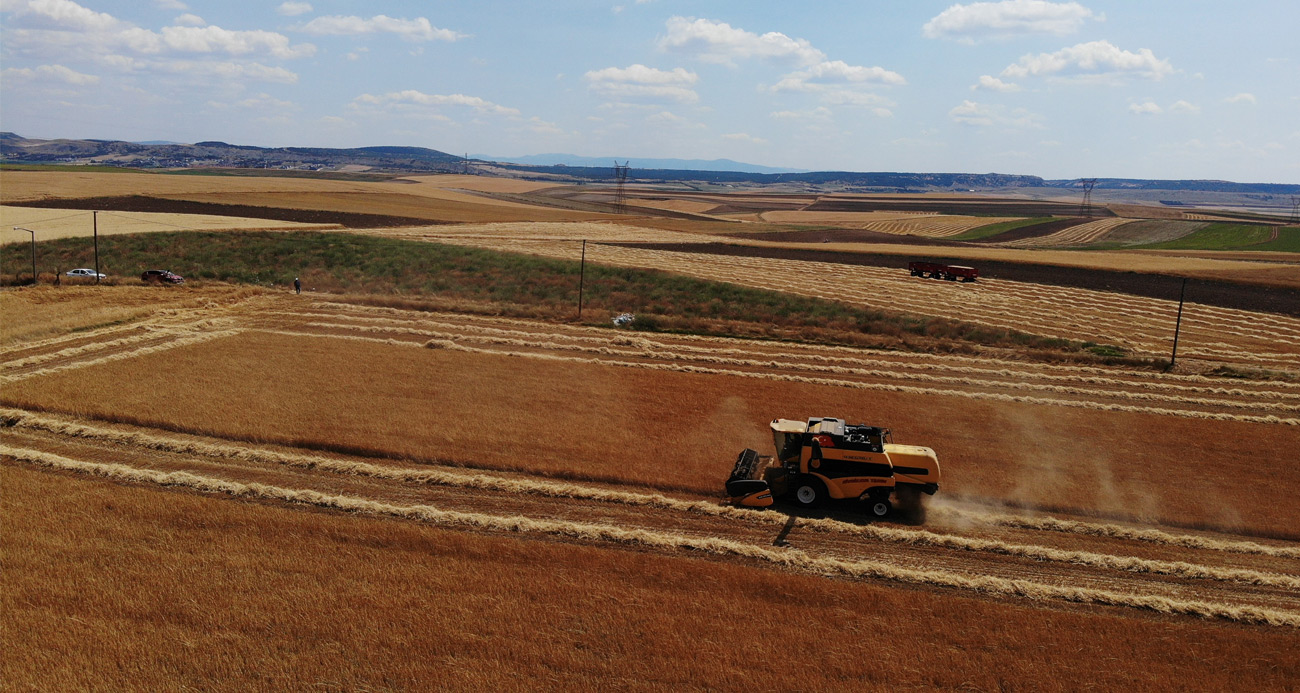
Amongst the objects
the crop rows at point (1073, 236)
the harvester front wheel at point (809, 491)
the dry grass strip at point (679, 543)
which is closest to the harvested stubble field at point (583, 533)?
the dry grass strip at point (679, 543)

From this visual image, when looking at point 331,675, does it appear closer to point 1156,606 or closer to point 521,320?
point 1156,606

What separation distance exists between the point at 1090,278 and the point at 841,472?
197 ft

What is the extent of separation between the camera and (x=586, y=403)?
28.9 meters

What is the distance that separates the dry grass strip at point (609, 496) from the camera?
695 inches

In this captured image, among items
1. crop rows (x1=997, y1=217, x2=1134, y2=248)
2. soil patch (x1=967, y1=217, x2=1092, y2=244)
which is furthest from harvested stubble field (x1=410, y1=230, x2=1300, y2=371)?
soil patch (x1=967, y1=217, x2=1092, y2=244)

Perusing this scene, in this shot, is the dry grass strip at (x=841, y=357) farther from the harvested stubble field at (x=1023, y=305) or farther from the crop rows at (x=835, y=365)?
the harvested stubble field at (x=1023, y=305)

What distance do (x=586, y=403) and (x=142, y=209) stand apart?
85.1 m

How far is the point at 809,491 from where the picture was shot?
19.7 metres

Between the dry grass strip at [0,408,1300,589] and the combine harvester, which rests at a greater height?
the combine harvester

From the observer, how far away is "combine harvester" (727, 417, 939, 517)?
19.2m

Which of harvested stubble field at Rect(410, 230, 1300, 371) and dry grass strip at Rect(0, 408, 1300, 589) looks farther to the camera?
harvested stubble field at Rect(410, 230, 1300, 371)

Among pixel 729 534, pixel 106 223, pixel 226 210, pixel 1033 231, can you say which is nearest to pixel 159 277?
pixel 106 223

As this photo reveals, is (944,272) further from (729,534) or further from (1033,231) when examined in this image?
(1033,231)

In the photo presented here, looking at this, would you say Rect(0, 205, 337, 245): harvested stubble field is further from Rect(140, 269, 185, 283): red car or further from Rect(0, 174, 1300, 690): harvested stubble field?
Rect(0, 174, 1300, 690): harvested stubble field
